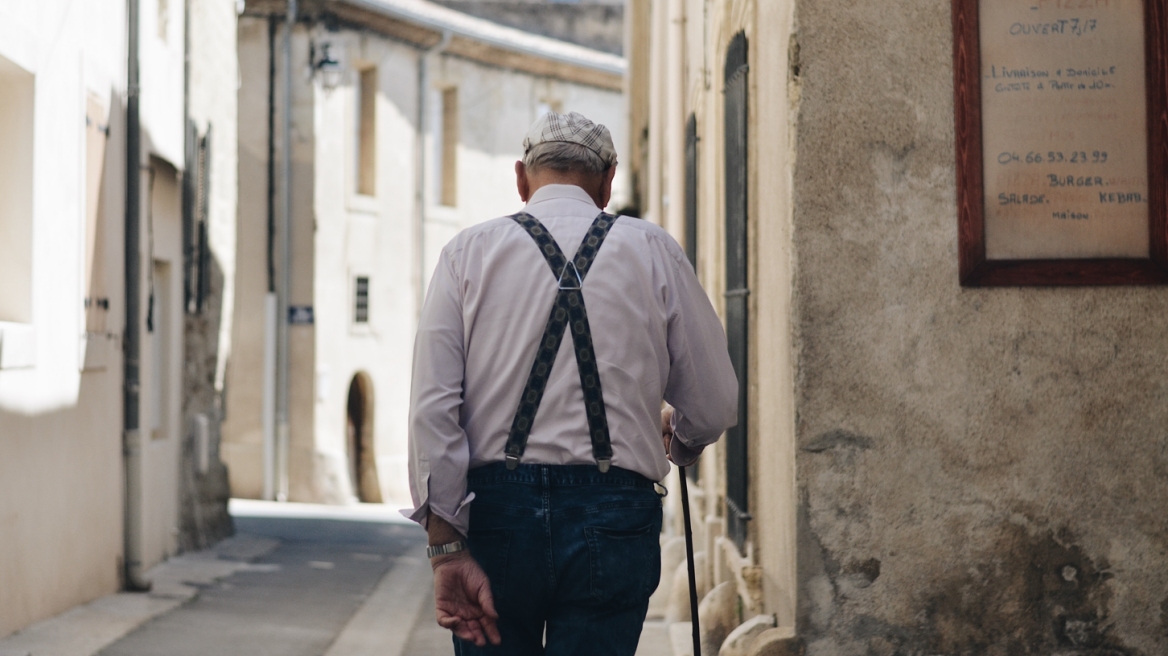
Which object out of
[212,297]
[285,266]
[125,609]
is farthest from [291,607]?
[285,266]

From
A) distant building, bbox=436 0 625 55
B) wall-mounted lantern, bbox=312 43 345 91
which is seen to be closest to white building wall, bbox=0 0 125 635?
wall-mounted lantern, bbox=312 43 345 91

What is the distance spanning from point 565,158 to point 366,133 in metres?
19.8

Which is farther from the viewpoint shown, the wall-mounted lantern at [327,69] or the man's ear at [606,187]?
Result: the wall-mounted lantern at [327,69]

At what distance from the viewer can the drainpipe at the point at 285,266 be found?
20.0 m

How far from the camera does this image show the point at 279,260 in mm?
20344

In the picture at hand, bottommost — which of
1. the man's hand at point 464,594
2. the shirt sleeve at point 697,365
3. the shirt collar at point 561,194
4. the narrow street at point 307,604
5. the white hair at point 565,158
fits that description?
the narrow street at point 307,604

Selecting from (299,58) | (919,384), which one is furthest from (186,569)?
(299,58)

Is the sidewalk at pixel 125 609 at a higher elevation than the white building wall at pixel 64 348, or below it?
below

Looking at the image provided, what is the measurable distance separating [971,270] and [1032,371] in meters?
0.34

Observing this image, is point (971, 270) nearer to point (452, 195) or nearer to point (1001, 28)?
point (1001, 28)

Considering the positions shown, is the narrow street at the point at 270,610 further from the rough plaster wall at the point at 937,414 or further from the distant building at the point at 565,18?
the distant building at the point at 565,18

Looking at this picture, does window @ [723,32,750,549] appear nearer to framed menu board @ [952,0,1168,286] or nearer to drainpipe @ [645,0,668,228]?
framed menu board @ [952,0,1168,286]

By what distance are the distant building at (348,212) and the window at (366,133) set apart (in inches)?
1.0

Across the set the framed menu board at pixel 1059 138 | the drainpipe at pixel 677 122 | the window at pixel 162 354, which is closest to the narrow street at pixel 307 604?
the window at pixel 162 354
